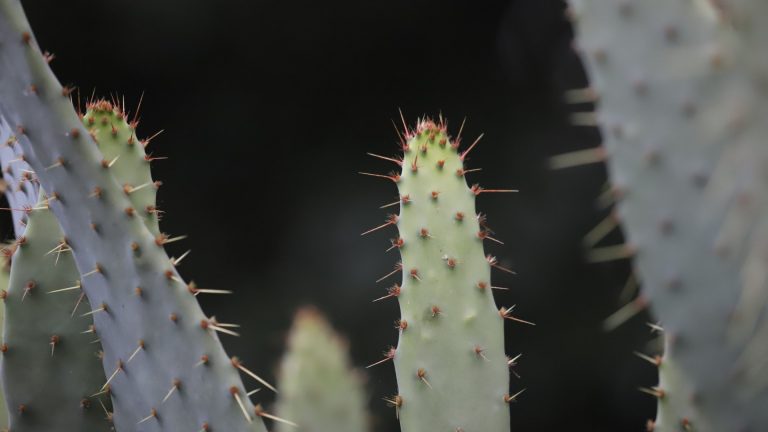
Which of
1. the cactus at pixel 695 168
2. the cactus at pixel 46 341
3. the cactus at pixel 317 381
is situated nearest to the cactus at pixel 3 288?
the cactus at pixel 46 341

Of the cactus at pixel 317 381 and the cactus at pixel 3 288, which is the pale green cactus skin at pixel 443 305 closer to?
the cactus at pixel 317 381

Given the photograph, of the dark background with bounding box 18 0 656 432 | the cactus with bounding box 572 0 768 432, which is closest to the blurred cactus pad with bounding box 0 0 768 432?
the cactus with bounding box 572 0 768 432

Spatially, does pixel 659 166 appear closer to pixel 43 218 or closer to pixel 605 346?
pixel 43 218

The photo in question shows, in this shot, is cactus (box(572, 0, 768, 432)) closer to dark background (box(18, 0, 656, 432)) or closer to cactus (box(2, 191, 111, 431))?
cactus (box(2, 191, 111, 431))

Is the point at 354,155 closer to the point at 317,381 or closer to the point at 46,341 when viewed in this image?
the point at 46,341

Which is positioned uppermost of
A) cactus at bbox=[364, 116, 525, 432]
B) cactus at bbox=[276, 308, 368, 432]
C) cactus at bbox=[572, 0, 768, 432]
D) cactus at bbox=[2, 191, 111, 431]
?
cactus at bbox=[572, 0, 768, 432]

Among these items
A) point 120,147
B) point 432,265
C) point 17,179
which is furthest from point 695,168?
point 17,179

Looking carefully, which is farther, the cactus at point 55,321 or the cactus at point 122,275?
the cactus at point 55,321
